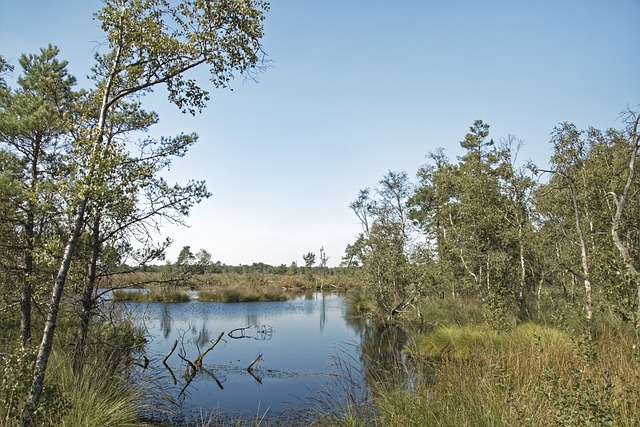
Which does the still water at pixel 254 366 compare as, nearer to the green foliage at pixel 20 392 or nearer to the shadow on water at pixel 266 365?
the shadow on water at pixel 266 365

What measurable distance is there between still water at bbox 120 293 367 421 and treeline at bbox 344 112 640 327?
4.66 metres

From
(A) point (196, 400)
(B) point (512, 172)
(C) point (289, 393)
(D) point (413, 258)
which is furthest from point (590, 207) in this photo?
(A) point (196, 400)

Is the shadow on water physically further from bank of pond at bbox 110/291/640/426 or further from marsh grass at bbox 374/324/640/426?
marsh grass at bbox 374/324/640/426

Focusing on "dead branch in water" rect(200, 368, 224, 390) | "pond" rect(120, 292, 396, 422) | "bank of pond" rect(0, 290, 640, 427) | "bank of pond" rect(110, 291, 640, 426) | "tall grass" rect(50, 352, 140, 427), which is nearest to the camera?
"bank of pond" rect(110, 291, 640, 426)

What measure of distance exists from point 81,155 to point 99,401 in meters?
3.90

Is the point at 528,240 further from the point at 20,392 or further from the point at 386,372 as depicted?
the point at 20,392

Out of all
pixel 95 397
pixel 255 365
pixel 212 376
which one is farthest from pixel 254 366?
pixel 95 397

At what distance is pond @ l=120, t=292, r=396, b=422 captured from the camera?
9.40 metres

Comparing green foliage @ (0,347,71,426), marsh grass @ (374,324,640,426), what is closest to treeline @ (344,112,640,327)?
marsh grass @ (374,324,640,426)

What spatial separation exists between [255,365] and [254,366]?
5.0 inches

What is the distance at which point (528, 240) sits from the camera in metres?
15.5

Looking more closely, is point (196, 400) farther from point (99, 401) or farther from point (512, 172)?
point (512, 172)

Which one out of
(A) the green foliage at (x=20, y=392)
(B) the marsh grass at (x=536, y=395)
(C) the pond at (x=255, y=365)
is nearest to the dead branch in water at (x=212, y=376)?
(C) the pond at (x=255, y=365)

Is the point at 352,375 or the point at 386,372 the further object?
the point at 352,375
